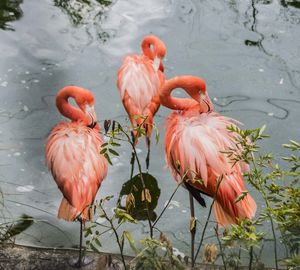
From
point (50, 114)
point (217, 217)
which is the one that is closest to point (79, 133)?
point (217, 217)

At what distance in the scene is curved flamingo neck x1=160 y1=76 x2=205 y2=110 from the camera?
305cm

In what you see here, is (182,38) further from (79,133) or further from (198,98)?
(79,133)

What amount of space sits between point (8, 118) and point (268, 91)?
5.44 ft

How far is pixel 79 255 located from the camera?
2.52m

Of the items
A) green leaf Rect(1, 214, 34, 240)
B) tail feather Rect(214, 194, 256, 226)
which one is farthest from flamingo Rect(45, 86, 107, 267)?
tail feather Rect(214, 194, 256, 226)

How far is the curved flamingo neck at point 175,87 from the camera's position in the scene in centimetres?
305

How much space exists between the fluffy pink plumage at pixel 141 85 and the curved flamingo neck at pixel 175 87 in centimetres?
15

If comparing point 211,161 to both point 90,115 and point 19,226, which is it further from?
point 19,226

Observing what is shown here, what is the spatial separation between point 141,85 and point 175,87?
0.30 m

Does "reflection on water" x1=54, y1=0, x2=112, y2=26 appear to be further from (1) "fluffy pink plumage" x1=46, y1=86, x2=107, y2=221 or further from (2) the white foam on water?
(1) "fluffy pink plumage" x1=46, y1=86, x2=107, y2=221

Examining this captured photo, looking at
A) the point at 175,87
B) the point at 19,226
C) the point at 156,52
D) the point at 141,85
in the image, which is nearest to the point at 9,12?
the point at 156,52

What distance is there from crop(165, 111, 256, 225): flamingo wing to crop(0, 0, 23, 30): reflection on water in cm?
239

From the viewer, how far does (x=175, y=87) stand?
3.07 meters

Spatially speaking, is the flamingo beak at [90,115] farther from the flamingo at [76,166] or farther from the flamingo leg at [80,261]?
the flamingo leg at [80,261]
